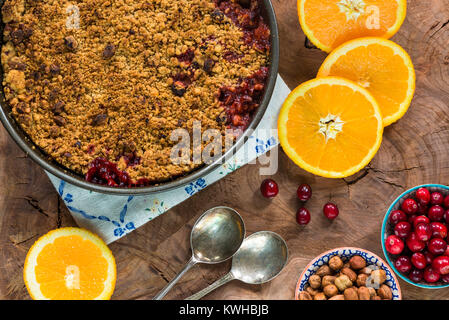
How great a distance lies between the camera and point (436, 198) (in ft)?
5.84

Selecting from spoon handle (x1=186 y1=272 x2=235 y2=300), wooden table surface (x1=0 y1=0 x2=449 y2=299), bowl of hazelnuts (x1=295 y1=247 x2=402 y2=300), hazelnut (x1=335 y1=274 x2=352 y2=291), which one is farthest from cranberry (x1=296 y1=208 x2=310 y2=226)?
spoon handle (x1=186 y1=272 x2=235 y2=300)

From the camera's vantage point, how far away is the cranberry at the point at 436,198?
178 centimetres

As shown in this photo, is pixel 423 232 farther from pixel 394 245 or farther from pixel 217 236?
pixel 217 236

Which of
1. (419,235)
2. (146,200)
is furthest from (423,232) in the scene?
(146,200)

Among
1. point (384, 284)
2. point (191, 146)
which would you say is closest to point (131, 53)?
point (191, 146)

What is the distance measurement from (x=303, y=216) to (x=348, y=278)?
30cm

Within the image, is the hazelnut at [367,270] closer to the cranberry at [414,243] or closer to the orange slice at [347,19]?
the cranberry at [414,243]

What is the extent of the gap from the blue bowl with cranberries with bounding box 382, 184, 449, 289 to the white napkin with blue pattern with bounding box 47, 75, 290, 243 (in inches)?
22.7

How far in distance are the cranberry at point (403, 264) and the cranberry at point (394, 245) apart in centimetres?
3

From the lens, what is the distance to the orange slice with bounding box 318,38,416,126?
1.68 meters

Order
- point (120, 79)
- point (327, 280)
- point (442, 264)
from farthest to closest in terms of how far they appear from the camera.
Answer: point (327, 280), point (442, 264), point (120, 79)

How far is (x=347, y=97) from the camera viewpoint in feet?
5.49

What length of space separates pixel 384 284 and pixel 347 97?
0.77 m

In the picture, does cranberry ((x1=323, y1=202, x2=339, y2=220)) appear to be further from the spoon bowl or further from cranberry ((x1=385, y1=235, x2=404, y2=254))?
the spoon bowl
